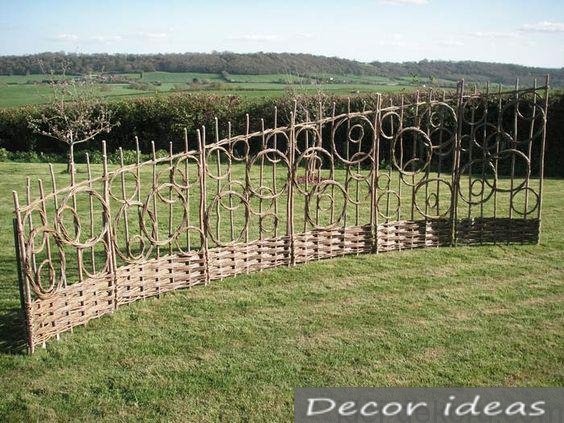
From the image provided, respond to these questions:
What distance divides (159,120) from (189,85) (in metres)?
10.1

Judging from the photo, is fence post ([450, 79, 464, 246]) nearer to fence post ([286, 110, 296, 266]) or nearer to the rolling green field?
fence post ([286, 110, 296, 266])

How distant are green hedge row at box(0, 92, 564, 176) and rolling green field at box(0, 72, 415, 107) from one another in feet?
10.1

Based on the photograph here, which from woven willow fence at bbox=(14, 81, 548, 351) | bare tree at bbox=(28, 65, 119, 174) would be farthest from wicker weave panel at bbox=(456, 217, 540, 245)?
bare tree at bbox=(28, 65, 119, 174)

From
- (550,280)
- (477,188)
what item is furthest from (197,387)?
(477,188)

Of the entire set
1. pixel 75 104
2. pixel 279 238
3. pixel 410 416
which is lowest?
pixel 410 416

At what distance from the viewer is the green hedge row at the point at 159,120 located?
19422 mm

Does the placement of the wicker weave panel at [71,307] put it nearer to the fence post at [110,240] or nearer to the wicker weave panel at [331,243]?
the fence post at [110,240]

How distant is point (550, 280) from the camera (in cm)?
739

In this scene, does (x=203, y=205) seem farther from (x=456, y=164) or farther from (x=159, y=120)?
(x=159, y=120)

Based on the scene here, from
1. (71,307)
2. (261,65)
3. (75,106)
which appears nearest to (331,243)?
(71,307)

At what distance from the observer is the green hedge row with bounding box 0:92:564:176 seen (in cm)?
1942

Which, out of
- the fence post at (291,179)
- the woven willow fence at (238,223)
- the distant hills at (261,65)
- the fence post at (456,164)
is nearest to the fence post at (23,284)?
the woven willow fence at (238,223)

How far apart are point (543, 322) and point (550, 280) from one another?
139 cm

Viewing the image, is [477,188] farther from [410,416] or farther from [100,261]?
[410,416]
